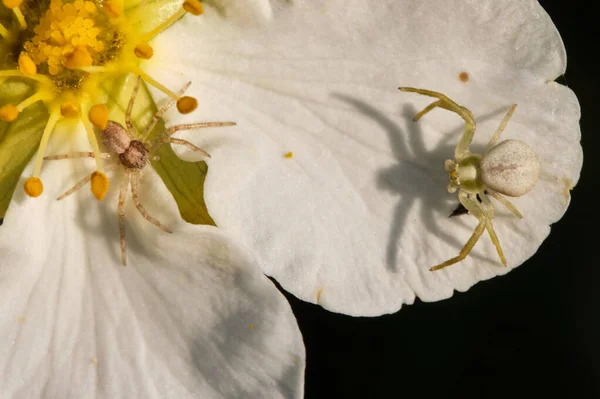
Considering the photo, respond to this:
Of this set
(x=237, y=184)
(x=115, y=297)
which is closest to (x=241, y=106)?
(x=237, y=184)

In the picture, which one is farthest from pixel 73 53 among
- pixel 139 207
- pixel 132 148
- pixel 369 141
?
pixel 369 141

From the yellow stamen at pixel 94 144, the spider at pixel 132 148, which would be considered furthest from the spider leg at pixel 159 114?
the yellow stamen at pixel 94 144

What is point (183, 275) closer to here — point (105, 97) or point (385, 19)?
point (105, 97)

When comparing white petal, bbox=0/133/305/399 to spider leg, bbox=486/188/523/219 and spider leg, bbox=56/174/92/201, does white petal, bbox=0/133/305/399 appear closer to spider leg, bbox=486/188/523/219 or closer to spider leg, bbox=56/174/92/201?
spider leg, bbox=56/174/92/201

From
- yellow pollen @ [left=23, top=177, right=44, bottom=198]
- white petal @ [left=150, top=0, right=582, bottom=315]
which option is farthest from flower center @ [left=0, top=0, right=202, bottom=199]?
white petal @ [left=150, top=0, right=582, bottom=315]

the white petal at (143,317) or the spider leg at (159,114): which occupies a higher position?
the spider leg at (159,114)

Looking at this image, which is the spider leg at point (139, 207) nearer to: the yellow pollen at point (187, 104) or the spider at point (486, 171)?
the yellow pollen at point (187, 104)
